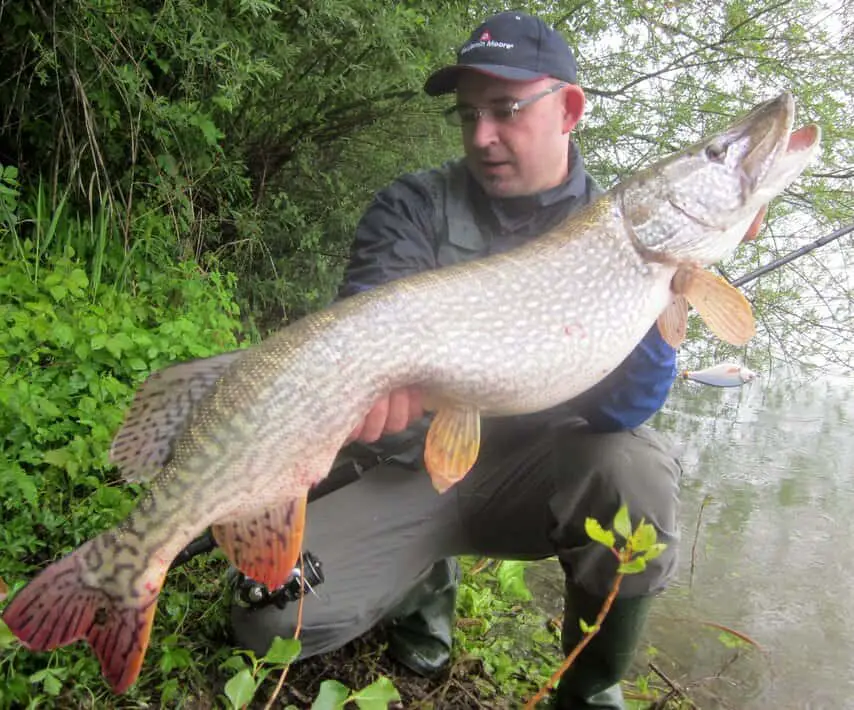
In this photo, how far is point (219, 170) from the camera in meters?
3.85

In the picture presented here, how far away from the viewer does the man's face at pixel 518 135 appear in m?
2.06

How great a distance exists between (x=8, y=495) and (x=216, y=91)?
225 centimetres

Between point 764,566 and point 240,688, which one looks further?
point 764,566

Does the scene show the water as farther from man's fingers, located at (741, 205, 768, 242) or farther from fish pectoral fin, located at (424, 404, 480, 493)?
fish pectoral fin, located at (424, 404, 480, 493)

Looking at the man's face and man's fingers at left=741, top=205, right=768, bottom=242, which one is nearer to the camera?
man's fingers at left=741, top=205, right=768, bottom=242

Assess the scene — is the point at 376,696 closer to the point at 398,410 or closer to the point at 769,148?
the point at 398,410

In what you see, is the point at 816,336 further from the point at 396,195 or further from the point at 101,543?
the point at 101,543

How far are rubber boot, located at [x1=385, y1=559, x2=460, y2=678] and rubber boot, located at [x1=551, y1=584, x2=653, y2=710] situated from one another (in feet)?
1.20

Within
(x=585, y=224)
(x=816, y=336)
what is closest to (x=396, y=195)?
(x=585, y=224)

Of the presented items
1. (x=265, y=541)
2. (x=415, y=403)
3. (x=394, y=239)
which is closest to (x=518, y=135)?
(x=394, y=239)

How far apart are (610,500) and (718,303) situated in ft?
1.91

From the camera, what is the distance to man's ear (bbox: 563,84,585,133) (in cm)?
212

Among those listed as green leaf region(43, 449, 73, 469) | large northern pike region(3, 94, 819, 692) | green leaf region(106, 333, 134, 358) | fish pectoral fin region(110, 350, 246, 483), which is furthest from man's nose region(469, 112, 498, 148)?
green leaf region(43, 449, 73, 469)

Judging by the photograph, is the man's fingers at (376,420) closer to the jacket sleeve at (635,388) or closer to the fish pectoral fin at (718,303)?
the jacket sleeve at (635,388)
